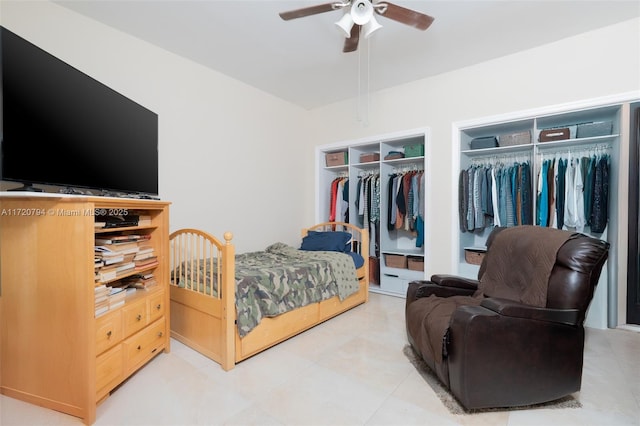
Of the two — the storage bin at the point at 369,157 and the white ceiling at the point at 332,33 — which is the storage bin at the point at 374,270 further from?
the white ceiling at the point at 332,33

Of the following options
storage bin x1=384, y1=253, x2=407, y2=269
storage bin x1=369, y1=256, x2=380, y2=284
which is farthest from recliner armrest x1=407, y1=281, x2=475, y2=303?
storage bin x1=369, y1=256, x2=380, y2=284

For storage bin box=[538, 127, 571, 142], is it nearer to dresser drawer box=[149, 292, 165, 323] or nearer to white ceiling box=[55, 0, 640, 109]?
white ceiling box=[55, 0, 640, 109]

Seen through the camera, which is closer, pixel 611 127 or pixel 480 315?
pixel 480 315

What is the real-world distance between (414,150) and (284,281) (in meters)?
2.35

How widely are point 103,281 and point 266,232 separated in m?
2.36

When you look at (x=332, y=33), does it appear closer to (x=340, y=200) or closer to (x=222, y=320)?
(x=340, y=200)

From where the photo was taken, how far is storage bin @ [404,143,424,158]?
3.64m

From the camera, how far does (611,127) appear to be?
8.93 feet

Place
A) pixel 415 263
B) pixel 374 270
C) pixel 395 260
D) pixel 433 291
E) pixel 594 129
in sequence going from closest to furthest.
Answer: pixel 433 291, pixel 594 129, pixel 415 263, pixel 395 260, pixel 374 270

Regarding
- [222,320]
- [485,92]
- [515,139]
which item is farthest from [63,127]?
[515,139]

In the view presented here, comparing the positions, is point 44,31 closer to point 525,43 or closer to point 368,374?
point 368,374

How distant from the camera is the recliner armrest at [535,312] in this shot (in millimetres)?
1555

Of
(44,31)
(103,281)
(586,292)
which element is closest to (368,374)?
(586,292)

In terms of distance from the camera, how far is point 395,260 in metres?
3.81
